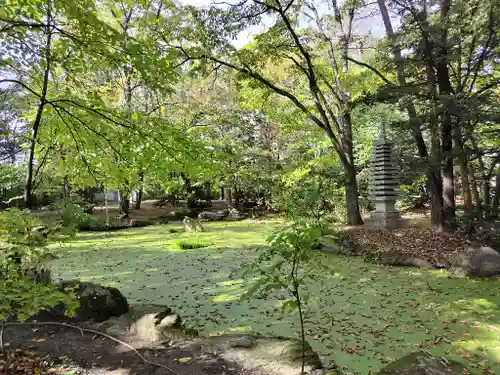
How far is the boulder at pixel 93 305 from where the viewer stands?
3.20 meters

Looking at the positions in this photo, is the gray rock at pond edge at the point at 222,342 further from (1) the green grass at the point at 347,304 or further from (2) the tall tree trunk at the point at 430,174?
(2) the tall tree trunk at the point at 430,174

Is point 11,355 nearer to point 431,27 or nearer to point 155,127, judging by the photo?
point 155,127

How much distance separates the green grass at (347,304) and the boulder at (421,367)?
1.79 feet

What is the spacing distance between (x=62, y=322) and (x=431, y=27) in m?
6.44

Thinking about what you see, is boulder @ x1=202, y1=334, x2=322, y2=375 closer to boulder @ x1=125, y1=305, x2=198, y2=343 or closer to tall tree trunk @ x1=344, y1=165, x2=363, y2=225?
boulder @ x1=125, y1=305, x2=198, y2=343

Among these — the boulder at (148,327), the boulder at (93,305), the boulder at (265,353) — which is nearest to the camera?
the boulder at (265,353)

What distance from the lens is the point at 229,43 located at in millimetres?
7582

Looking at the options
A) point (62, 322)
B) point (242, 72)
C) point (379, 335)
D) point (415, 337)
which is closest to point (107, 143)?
point (62, 322)

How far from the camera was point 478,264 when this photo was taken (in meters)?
4.75

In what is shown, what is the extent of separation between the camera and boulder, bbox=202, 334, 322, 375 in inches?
89.9

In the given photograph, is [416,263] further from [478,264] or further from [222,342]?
[222,342]

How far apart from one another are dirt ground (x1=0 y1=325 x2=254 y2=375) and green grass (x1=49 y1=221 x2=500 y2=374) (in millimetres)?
746

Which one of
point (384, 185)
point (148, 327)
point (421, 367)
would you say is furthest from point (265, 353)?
point (384, 185)

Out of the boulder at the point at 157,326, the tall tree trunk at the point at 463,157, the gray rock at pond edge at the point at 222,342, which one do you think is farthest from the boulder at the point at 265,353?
the tall tree trunk at the point at 463,157
